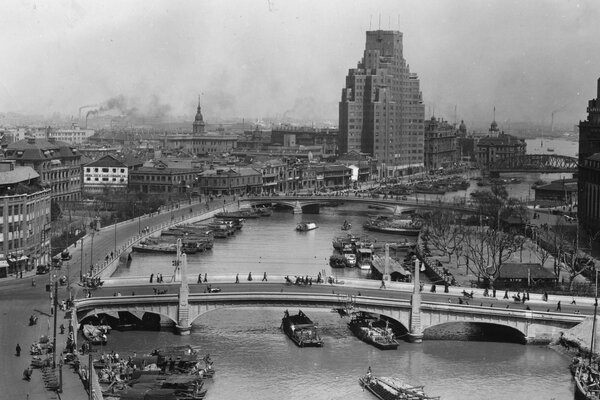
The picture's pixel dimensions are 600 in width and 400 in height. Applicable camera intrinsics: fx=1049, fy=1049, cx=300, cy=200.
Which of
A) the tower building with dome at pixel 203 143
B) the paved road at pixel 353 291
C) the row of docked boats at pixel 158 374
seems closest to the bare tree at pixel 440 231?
the paved road at pixel 353 291

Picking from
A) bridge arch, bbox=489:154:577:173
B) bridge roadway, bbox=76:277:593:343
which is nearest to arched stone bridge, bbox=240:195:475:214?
bridge roadway, bbox=76:277:593:343

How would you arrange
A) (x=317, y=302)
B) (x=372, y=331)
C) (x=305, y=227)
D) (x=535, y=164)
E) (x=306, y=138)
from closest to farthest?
(x=372, y=331) < (x=317, y=302) < (x=305, y=227) < (x=535, y=164) < (x=306, y=138)

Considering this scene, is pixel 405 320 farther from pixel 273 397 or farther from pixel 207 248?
pixel 207 248

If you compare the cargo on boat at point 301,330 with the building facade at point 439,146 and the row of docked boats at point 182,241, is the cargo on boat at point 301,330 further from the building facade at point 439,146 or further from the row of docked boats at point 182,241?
the building facade at point 439,146

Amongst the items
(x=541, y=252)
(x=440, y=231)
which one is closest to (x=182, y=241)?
(x=440, y=231)

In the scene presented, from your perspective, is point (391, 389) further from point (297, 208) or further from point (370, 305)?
point (297, 208)

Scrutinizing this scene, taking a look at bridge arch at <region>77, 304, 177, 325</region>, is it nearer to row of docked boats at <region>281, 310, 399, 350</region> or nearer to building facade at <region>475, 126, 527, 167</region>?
row of docked boats at <region>281, 310, 399, 350</region>

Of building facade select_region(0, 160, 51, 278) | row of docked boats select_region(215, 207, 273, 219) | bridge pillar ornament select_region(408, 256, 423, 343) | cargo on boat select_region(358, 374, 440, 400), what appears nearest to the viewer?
cargo on boat select_region(358, 374, 440, 400)
